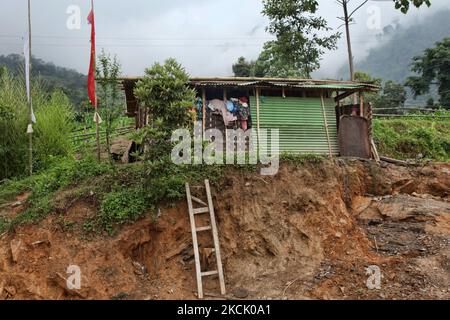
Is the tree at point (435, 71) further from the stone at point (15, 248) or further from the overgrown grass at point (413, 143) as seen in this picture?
the stone at point (15, 248)

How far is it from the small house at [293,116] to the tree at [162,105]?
2.41 m

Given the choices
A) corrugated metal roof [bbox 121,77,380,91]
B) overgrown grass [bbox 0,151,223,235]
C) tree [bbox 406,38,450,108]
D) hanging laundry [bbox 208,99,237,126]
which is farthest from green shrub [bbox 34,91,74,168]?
tree [bbox 406,38,450,108]

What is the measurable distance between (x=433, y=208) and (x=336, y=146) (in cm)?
305

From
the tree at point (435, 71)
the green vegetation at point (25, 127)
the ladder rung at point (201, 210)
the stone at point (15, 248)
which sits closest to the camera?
the stone at point (15, 248)

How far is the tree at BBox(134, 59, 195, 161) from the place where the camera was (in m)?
6.96

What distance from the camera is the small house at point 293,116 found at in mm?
9696

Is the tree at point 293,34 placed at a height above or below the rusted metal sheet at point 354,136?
above

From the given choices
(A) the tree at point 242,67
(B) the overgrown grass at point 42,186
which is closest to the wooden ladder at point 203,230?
(B) the overgrown grass at point 42,186

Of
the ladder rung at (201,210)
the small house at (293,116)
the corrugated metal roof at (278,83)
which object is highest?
the corrugated metal roof at (278,83)

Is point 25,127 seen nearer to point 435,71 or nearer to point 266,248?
point 266,248

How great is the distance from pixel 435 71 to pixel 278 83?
20412mm

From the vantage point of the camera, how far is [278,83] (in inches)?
380
